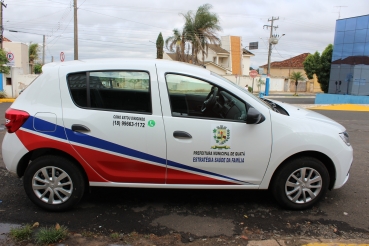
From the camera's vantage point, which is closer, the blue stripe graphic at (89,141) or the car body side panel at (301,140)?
the blue stripe graphic at (89,141)

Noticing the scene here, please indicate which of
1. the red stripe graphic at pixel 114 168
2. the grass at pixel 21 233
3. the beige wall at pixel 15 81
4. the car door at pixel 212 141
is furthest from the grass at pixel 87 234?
the beige wall at pixel 15 81

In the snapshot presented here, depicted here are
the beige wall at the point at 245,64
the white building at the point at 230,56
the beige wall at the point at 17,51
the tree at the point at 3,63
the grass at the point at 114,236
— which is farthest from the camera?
the beige wall at the point at 245,64

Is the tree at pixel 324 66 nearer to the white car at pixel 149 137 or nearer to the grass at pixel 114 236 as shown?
the white car at pixel 149 137

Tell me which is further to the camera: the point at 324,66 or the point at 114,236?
the point at 324,66

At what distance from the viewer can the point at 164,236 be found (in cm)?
325

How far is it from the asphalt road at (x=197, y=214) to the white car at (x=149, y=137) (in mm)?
245

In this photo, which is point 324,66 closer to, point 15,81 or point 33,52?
point 15,81

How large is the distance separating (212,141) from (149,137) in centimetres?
71

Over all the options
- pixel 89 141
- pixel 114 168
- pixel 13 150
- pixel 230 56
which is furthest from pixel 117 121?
pixel 230 56

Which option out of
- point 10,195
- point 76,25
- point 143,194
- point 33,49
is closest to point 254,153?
point 143,194

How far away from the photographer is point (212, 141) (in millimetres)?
3562

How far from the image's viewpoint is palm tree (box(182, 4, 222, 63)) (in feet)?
106

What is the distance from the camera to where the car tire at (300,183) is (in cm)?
372

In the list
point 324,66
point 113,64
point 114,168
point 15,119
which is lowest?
point 114,168
